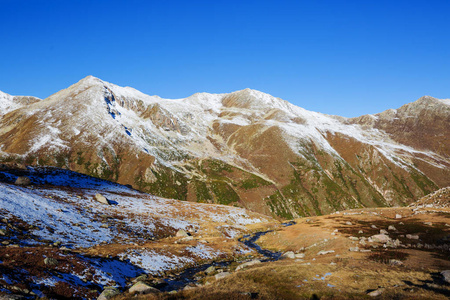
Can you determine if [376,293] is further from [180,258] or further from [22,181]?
[22,181]

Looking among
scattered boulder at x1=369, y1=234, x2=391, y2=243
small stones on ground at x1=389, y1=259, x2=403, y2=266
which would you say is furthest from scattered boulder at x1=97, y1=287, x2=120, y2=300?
scattered boulder at x1=369, y1=234, x2=391, y2=243

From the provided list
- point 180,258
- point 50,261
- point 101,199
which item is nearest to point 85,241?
point 50,261

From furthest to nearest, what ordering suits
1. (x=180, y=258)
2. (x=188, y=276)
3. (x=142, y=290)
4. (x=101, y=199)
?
(x=101, y=199) < (x=180, y=258) < (x=188, y=276) < (x=142, y=290)

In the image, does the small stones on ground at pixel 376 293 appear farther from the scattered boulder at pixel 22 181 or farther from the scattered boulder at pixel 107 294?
the scattered boulder at pixel 22 181

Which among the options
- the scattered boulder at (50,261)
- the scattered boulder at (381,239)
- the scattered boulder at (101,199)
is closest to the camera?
the scattered boulder at (50,261)

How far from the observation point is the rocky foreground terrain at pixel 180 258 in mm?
22906

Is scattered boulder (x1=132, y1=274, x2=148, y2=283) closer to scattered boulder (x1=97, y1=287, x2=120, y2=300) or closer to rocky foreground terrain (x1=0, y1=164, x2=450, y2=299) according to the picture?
rocky foreground terrain (x1=0, y1=164, x2=450, y2=299)

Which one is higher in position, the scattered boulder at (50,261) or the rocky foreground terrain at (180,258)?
the scattered boulder at (50,261)

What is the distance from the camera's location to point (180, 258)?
145ft

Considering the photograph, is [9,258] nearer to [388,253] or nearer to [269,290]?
[269,290]

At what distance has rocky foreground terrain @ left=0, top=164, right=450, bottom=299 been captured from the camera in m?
22.9

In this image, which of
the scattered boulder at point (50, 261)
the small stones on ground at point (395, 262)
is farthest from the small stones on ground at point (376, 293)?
the scattered boulder at point (50, 261)

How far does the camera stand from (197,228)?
74.2 meters

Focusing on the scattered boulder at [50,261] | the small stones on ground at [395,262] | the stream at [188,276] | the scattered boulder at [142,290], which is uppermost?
the scattered boulder at [50,261]
